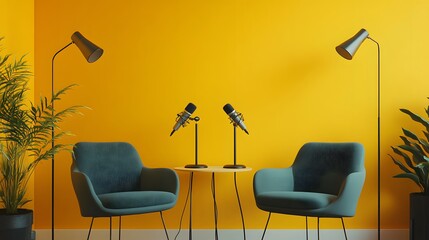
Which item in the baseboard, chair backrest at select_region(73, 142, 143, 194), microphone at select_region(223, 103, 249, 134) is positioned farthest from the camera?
the baseboard

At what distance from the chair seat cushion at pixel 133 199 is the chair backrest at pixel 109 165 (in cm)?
50

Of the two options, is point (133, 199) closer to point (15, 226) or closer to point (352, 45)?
point (15, 226)

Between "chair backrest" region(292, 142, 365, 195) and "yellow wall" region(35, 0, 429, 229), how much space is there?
39 cm

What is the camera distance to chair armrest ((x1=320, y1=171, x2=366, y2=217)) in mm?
4102

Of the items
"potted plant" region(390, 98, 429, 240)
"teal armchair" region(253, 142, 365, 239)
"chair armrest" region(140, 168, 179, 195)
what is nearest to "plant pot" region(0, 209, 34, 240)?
"chair armrest" region(140, 168, 179, 195)

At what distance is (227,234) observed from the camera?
512cm

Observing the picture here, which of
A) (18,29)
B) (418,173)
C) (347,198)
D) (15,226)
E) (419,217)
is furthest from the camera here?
(18,29)

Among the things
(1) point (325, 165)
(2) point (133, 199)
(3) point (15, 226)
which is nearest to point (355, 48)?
(1) point (325, 165)

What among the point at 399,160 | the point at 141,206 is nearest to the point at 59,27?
the point at 141,206

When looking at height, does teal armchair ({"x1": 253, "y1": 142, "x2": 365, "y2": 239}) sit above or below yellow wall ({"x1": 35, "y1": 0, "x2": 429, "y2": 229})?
below

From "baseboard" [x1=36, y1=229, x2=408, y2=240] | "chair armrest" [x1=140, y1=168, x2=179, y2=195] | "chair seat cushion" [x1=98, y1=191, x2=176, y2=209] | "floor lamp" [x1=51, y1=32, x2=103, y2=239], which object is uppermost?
"floor lamp" [x1=51, y1=32, x2=103, y2=239]

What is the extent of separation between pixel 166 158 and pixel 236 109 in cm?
76

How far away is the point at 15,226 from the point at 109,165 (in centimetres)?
104

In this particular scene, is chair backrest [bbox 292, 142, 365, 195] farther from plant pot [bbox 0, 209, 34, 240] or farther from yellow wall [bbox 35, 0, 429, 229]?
plant pot [bbox 0, 209, 34, 240]
